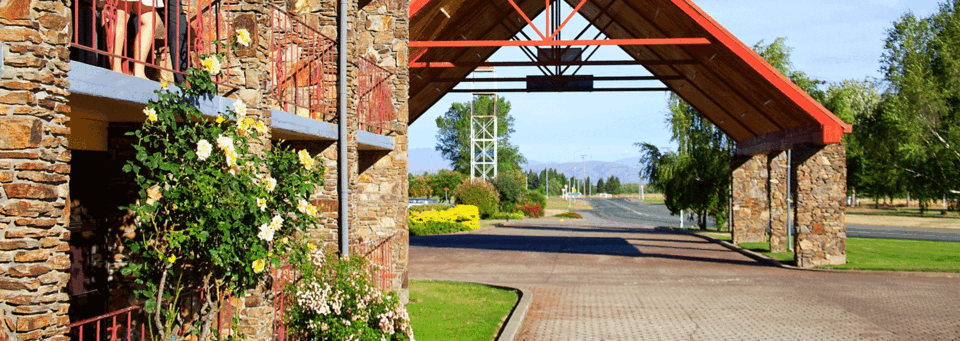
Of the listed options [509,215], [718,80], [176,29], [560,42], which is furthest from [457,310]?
[509,215]

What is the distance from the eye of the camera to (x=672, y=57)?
22297 millimetres

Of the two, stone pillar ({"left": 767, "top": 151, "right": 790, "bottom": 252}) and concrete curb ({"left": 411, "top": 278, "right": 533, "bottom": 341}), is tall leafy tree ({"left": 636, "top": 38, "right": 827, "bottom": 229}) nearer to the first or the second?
stone pillar ({"left": 767, "top": 151, "right": 790, "bottom": 252})

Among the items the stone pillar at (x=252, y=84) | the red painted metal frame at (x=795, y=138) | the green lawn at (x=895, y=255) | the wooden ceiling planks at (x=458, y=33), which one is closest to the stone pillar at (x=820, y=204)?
the red painted metal frame at (x=795, y=138)

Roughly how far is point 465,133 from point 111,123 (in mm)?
96480

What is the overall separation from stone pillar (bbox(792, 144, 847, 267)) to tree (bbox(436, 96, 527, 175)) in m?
80.0

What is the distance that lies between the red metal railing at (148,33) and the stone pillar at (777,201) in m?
20.8

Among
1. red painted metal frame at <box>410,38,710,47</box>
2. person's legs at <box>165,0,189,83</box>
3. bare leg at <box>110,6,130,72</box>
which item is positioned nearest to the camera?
bare leg at <box>110,6,130,72</box>

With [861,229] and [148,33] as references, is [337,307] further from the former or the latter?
[861,229]

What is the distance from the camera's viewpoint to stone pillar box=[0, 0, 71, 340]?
3939 millimetres

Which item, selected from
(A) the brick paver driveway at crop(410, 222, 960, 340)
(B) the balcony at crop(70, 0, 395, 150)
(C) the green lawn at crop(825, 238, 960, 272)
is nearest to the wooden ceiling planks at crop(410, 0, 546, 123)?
(A) the brick paver driveway at crop(410, 222, 960, 340)

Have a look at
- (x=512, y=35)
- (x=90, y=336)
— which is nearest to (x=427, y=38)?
(x=512, y=35)

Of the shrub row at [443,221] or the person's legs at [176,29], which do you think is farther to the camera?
the shrub row at [443,221]

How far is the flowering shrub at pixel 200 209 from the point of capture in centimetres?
506

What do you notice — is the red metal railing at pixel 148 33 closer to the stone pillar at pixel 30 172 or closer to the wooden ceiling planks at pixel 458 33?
the stone pillar at pixel 30 172
